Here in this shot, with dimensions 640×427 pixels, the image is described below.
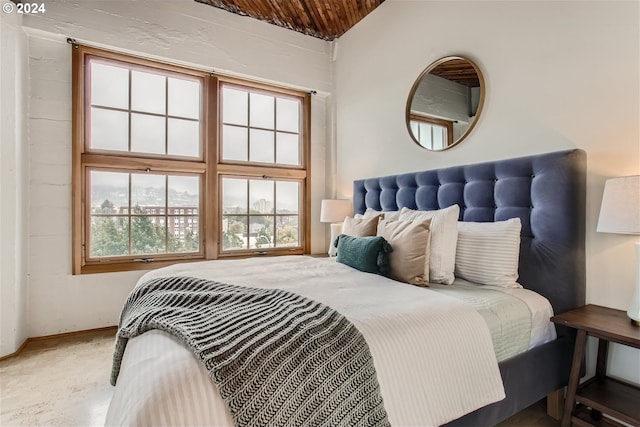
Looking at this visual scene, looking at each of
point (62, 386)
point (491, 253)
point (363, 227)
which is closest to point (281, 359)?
point (491, 253)

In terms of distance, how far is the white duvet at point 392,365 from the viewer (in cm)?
77

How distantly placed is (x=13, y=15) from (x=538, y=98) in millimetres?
3702

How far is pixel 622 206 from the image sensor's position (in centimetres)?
141

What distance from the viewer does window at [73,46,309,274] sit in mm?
2828

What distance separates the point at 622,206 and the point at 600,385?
34.8 inches

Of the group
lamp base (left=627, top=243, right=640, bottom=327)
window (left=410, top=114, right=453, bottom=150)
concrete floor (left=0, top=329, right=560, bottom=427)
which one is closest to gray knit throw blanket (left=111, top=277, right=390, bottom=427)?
concrete floor (left=0, top=329, right=560, bottom=427)

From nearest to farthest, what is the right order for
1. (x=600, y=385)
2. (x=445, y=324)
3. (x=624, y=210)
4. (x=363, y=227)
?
(x=445, y=324)
(x=624, y=210)
(x=600, y=385)
(x=363, y=227)

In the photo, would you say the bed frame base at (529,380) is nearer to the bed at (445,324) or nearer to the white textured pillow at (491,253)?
the bed at (445,324)

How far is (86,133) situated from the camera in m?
2.79

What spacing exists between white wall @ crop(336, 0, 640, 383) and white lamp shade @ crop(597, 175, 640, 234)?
280 mm

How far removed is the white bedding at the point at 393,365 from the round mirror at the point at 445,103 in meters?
1.43

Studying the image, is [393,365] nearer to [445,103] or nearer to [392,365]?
[392,365]

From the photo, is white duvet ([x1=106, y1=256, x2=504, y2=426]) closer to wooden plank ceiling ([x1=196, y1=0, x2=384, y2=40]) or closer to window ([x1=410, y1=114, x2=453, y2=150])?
window ([x1=410, y1=114, x2=453, y2=150])

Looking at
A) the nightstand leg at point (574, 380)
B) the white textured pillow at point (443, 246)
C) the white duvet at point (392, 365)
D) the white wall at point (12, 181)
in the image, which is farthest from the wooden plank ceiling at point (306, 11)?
the nightstand leg at point (574, 380)
